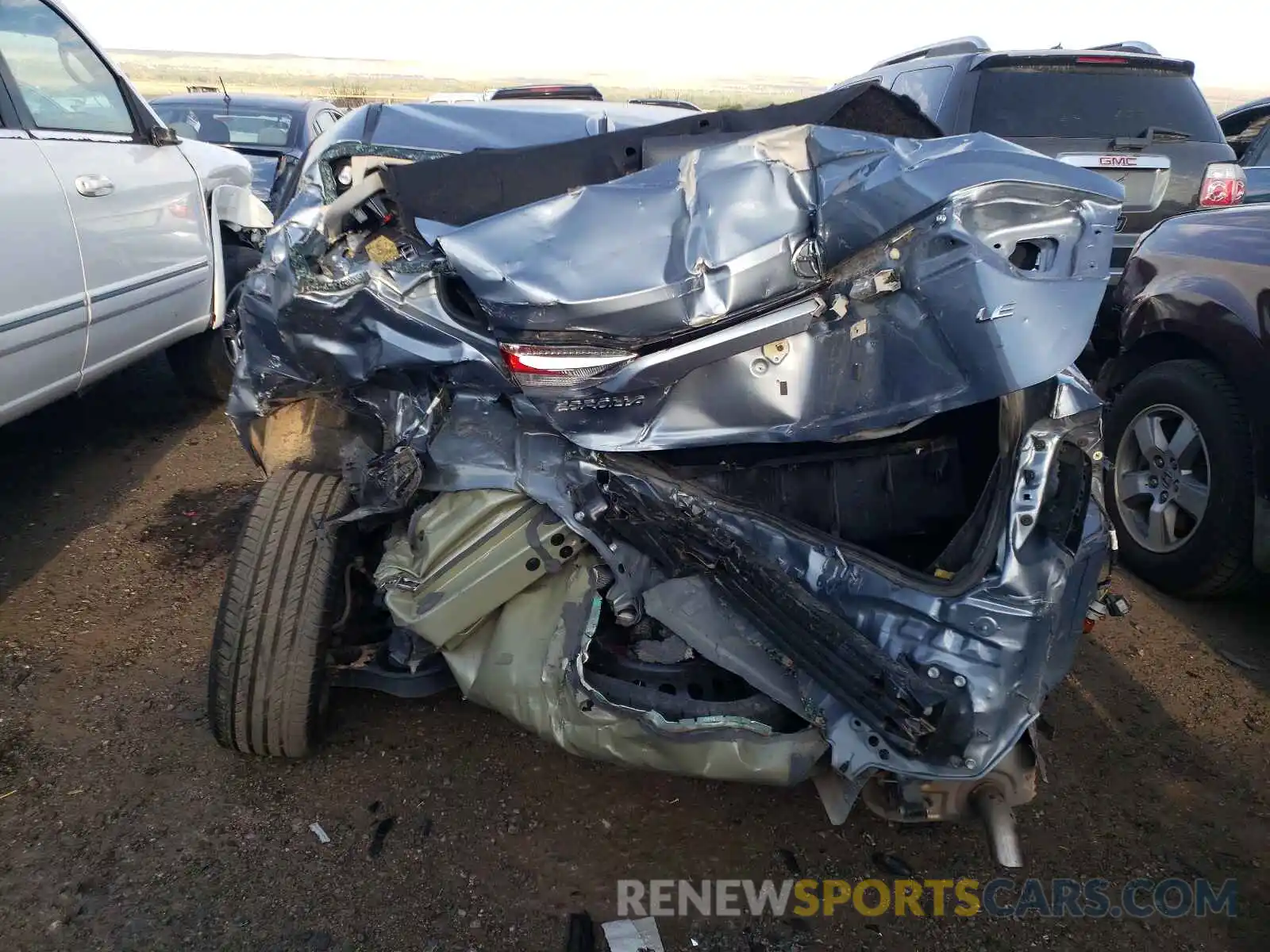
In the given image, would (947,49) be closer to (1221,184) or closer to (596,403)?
(1221,184)

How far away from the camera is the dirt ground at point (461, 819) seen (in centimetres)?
206

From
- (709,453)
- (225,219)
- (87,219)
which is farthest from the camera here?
(225,219)

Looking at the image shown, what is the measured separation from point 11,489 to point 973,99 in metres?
5.56

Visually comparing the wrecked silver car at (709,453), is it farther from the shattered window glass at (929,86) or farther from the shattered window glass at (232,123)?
the shattered window glass at (232,123)

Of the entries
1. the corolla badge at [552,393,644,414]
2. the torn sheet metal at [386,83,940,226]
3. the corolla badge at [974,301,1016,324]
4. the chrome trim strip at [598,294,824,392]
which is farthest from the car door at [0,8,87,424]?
the corolla badge at [974,301,1016,324]

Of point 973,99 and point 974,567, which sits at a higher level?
point 973,99

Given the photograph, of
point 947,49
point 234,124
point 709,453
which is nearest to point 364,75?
point 234,124

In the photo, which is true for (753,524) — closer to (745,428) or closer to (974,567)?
(745,428)

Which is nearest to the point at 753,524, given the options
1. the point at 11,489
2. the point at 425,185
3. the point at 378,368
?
the point at 378,368

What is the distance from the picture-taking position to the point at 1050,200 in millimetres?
1813

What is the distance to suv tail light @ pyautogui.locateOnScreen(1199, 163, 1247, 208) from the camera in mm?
5312

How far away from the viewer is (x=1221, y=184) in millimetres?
5324

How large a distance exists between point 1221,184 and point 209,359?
241 inches

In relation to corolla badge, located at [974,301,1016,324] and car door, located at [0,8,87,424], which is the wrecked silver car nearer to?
corolla badge, located at [974,301,1016,324]
